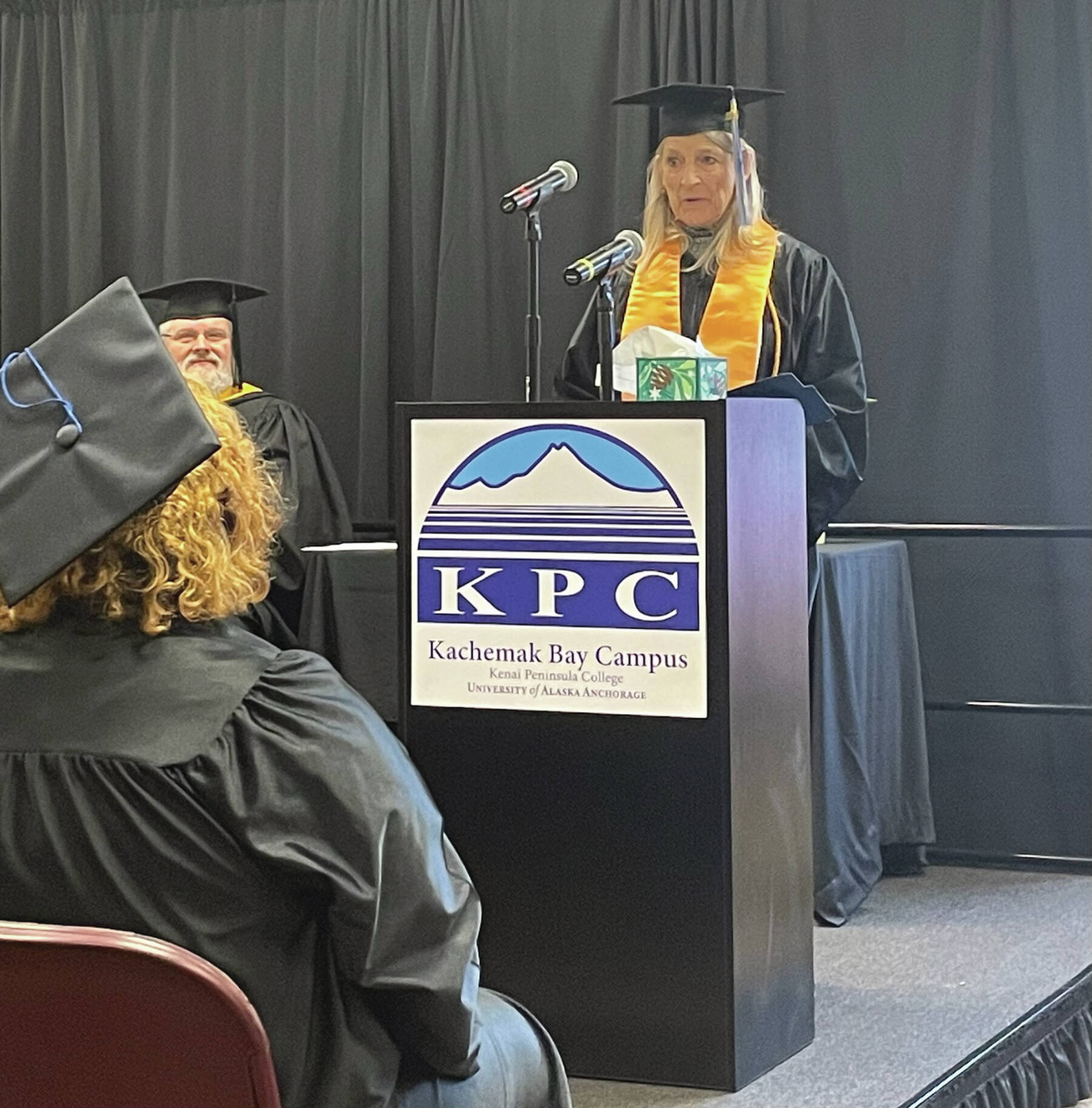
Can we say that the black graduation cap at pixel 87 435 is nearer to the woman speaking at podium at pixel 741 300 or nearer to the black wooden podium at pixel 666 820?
the black wooden podium at pixel 666 820

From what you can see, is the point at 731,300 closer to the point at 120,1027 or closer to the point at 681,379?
the point at 681,379

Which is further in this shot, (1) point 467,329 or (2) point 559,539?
(1) point 467,329

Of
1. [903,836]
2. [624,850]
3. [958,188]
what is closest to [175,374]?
[624,850]

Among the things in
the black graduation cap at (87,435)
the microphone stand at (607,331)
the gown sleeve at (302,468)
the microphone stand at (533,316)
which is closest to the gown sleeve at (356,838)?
the black graduation cap at (87,435)

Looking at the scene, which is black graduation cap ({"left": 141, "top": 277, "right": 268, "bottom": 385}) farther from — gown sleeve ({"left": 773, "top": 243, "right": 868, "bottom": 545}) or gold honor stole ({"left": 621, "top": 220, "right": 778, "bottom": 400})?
gown sleeve ({"left": 773, "top": 243, "right": 868, "bottom": 545})

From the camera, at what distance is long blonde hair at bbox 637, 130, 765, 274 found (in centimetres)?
416

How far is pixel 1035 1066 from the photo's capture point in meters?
3.48

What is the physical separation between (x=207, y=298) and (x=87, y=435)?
3.75 metres

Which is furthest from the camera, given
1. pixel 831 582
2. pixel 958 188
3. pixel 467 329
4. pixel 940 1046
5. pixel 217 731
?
pixel 467 329

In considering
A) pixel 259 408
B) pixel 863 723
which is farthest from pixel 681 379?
pixel 259 408

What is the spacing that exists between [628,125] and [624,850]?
9.51ft

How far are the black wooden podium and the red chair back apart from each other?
1469 millimetres

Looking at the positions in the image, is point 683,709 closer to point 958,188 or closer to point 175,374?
point 175,374

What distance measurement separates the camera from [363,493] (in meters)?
5.75
